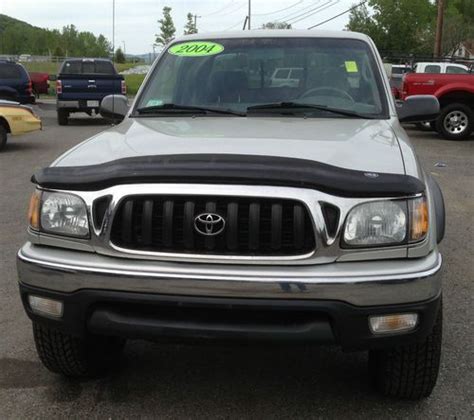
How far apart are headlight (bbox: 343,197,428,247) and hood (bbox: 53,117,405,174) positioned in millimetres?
182

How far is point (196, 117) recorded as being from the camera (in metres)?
3.93

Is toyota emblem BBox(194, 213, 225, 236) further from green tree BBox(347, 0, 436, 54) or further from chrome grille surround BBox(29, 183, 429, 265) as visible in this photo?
green tree BBox(347, 0, 436, 54)

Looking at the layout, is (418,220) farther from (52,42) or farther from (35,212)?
(52,42)

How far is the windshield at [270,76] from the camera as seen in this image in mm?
4059

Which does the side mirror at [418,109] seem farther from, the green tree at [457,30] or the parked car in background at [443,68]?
the green tree at [457,30]

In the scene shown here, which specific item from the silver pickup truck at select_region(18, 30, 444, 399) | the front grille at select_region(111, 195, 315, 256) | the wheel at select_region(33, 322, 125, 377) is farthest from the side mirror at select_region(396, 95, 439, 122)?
the wheel at select_region(33, 322, 125, 377)

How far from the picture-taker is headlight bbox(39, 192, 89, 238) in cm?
276

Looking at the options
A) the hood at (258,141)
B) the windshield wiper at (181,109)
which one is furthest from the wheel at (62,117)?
the hood at (258,141)

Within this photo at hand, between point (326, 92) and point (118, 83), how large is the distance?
46.7 ft

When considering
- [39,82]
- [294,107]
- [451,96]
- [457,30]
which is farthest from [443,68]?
[457,30]

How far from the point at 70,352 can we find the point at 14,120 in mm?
9829

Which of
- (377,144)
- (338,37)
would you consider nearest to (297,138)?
(377,144)

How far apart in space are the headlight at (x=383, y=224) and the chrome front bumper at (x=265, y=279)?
9 centimetres

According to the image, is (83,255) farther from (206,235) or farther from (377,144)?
(377,144)
